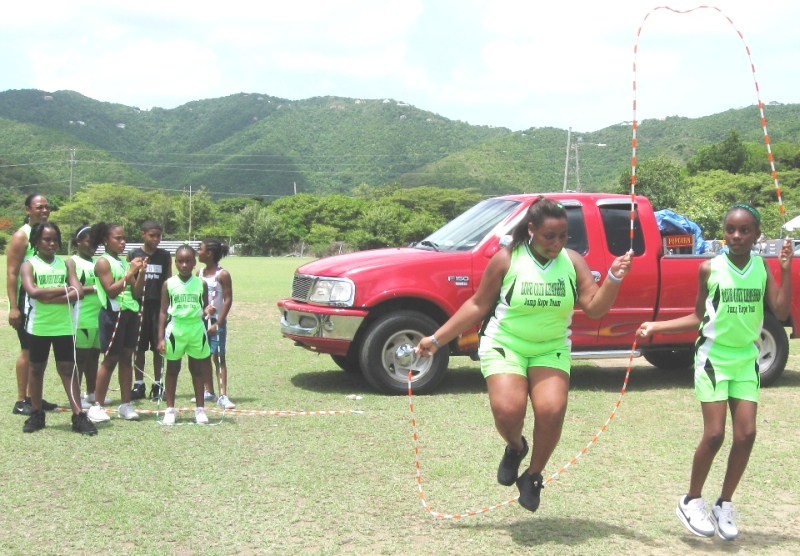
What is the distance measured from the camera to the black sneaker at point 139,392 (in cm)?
886

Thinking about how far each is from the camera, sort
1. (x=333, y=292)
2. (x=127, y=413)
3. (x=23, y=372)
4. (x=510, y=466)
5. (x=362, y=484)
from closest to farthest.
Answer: (x=510, y=466) < (x=362, y=484) < (x=127, y=413) < (x=23, y=372) < (x=333, y=292)

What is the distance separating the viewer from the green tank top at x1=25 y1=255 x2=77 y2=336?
23.4 ft

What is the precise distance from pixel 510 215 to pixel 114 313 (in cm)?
419

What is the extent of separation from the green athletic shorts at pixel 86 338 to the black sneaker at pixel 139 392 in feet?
4.46

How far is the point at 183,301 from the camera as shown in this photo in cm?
748

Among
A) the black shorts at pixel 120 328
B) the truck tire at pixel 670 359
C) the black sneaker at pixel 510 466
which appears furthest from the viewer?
the truck tire at pixel 670 359

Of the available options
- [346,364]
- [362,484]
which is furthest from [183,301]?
[346,364]

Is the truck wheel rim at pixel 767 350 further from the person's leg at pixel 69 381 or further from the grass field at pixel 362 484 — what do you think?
the person's leg at pixel 69 381

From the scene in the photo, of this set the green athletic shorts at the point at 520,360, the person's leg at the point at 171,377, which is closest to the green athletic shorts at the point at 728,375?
the green athletic shorts at the point at 520,360

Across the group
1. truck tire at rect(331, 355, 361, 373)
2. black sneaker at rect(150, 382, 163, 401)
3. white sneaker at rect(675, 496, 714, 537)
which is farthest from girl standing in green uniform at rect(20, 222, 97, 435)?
white sneaker at rect(675, 496, 714, 537)

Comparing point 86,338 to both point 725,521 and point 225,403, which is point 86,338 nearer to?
point 225,403

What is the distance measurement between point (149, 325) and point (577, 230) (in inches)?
181

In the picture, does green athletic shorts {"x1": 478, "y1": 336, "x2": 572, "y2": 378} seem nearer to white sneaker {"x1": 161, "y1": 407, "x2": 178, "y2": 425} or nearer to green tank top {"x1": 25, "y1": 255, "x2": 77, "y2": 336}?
white sneaker {"x1": 161, "y1": 407, "x2": 178, "y2": 425}

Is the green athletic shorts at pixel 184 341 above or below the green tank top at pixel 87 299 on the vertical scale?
below
